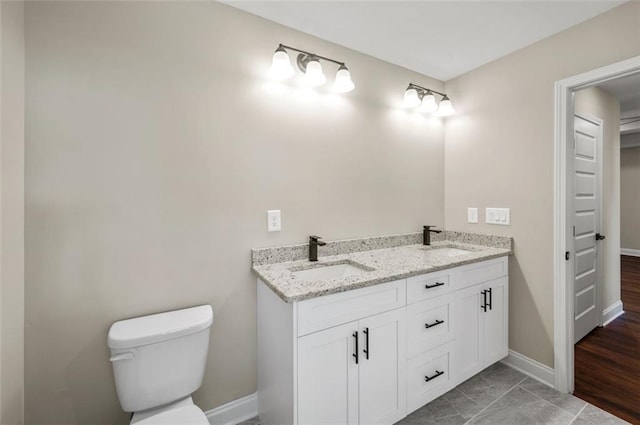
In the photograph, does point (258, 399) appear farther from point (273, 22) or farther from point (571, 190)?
point (571, 190)

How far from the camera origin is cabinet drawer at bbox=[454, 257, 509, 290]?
69.8 inches

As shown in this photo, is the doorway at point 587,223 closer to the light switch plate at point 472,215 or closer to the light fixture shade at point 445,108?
the light switch plate at point 472,215

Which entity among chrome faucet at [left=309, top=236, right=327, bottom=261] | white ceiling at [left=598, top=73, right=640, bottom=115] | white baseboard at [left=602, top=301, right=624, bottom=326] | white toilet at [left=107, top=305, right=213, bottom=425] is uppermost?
white ceiling at [left=598, top=73, right=640, bottom=115]

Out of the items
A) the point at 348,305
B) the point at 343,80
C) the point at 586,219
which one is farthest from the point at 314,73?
the point at 586,219

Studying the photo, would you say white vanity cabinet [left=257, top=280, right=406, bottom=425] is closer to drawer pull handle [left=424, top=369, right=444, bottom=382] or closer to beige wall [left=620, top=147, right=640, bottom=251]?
drawer pull handle [left=424, top=369, right=444, bottom=382]

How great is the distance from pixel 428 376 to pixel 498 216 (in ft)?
4.42

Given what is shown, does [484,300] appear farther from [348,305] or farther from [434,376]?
[348,305]

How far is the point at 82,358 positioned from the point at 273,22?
2081 millimetres

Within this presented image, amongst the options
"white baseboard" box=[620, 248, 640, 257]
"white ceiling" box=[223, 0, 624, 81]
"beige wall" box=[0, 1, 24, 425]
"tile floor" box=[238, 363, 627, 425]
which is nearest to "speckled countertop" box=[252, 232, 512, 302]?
"tile floor" box=[238, 363, 627, 425]

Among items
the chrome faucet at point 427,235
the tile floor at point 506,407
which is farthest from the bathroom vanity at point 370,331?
the chrome faucet at point 427,235

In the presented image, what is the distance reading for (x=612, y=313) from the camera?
2898 mm

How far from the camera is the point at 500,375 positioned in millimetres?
2029

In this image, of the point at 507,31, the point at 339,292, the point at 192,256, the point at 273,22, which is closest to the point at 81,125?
the point at 192,256

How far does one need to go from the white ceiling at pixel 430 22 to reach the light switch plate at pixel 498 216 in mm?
1211
